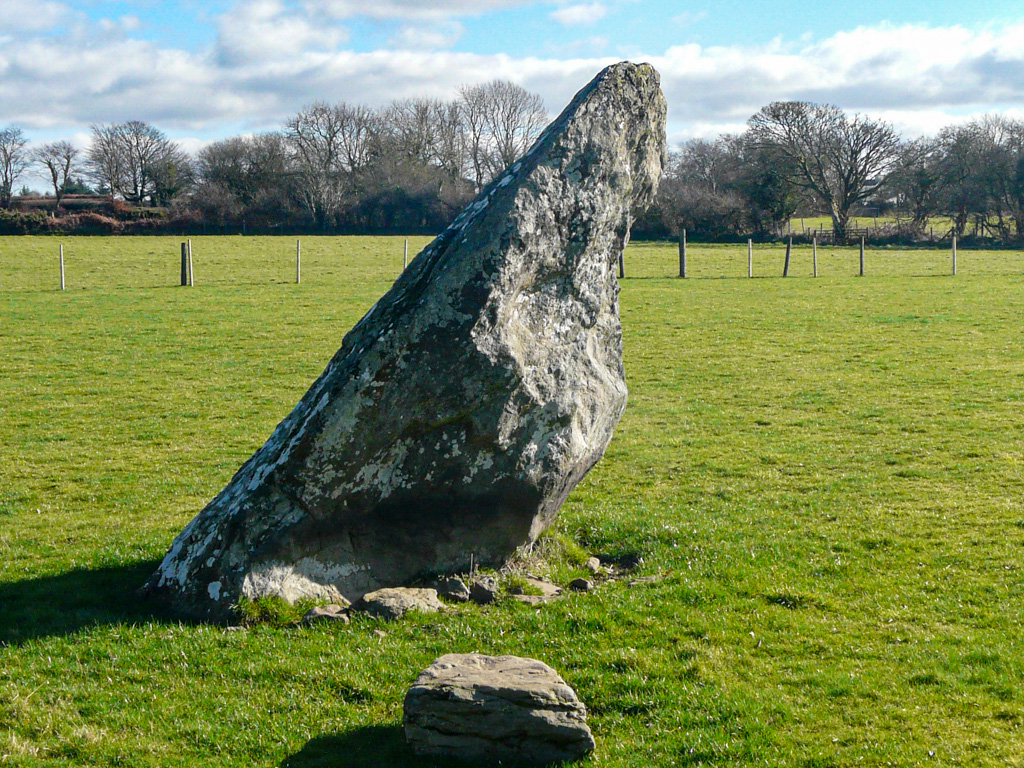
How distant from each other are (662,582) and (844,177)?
83.9m

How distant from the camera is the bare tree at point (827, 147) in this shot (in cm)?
8325

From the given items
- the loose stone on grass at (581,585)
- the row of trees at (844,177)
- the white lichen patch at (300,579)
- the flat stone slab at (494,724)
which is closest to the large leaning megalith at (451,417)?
the white lichen patch at (300,579)

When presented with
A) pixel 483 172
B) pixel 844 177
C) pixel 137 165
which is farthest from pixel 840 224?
pixel 137 165

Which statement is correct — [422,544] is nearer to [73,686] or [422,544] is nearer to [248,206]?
[73,686]

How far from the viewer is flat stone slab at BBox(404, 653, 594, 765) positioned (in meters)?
6.08

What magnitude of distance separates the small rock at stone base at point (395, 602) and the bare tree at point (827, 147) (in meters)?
81.5

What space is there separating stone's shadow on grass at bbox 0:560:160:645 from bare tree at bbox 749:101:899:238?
3236 inches

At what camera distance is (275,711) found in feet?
22.4

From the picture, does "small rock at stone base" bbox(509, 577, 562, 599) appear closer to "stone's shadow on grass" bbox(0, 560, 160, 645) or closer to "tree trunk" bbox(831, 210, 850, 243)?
"stone's shadow on grass" bbox(0, 560, 160, 645)

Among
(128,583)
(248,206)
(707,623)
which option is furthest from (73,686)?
(248,206)

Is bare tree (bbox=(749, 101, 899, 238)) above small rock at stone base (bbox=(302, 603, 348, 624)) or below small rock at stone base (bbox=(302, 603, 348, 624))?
above

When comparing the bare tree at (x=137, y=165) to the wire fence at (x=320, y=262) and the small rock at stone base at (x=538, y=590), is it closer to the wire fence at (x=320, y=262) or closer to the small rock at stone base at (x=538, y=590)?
the wire fence at (x=320, y=262)

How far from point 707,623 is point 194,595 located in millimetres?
4786

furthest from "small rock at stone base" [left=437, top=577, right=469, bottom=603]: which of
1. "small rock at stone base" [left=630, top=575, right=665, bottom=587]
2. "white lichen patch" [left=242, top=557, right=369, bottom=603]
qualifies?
"small rock at stone base" [left=630, top=575, right=665, bottom=587]
